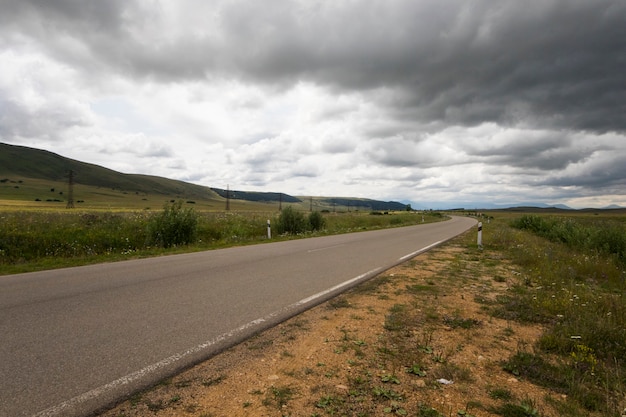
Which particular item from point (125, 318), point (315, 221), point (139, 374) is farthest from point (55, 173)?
point (139, 374)

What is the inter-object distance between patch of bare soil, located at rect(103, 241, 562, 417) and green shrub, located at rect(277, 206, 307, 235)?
1810 centimetres

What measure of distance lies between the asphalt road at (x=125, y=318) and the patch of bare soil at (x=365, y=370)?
0.33m

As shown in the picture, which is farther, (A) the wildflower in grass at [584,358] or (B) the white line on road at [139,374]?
(A) the wildflower in grass at [584,358]

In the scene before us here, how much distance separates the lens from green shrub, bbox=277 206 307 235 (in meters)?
24.1

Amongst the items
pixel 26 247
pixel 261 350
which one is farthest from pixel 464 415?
pixel 26 247

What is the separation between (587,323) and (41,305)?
876cm

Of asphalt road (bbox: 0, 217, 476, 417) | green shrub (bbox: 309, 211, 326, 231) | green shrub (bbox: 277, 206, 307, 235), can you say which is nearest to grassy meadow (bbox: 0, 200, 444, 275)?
asphalt road (bbox: 0, 217, 476, 417)

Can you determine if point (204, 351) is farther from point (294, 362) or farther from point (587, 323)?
point (587, 323)

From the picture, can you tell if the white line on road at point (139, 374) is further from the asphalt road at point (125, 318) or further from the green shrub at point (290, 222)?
the green shrub at point (290, 222)

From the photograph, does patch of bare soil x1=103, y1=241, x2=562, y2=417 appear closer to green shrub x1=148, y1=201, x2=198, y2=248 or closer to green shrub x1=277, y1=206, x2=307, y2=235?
green shrub x1=148, y1=201, x2=198, y2=248

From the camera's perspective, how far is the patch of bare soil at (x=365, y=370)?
9.93 ft

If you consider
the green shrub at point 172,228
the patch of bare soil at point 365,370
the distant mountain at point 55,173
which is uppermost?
the distant mountain at point 55,173

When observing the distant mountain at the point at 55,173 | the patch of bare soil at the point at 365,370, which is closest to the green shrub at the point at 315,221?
the patch of bare soil at the point at 365,370

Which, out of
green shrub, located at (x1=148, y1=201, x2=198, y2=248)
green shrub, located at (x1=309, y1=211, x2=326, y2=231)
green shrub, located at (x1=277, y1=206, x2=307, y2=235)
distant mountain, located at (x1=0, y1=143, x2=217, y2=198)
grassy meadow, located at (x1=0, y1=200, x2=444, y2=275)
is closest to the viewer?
grassy meadow, located at (x1=0, y1=200, x2=444, y2=275)
